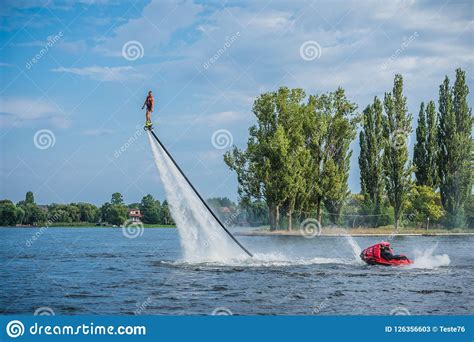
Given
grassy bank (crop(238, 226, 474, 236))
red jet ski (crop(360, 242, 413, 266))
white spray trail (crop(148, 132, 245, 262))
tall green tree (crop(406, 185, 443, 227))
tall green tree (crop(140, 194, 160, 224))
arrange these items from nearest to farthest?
white spray trail (crop(148, 132, 245, 262)), red jet ski (crop(360, 242, 413, 266)), grassy bank (crop(238, 226, 474, 236)), tall green tree (crop(406, 185, 443, 227)), tall green tree (crop(140, 194, 160, 224))

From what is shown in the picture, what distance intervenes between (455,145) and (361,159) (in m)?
7.85

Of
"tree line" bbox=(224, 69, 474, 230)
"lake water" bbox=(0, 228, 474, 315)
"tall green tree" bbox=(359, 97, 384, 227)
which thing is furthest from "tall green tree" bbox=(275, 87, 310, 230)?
"lake water" bbox=(0, 228, 474, 315)

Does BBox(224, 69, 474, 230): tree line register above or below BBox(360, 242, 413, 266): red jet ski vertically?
above

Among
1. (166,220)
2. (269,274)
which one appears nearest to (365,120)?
(166,220)

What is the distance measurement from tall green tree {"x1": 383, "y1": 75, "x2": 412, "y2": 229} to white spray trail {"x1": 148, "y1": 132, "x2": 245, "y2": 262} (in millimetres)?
29457

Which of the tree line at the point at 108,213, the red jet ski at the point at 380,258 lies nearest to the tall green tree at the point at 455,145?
Result: the tree line at the point at 108,213

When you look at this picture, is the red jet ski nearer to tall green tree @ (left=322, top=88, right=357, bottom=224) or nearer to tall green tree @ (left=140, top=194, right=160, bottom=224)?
tall green tree @ (left=322, top=88, right=357, bottom=224)

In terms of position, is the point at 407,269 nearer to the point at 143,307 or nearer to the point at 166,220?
the point at 143,307

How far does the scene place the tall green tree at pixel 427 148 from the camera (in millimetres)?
52781

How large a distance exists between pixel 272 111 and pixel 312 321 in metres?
37.9

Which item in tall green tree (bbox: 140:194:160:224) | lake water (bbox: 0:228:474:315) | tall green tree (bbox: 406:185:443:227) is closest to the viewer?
lake water (bbox: 0:228:474:315)

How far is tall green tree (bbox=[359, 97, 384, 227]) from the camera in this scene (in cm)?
5331

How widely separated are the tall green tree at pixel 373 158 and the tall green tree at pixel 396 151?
72 centimetres

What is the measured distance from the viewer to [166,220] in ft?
187
